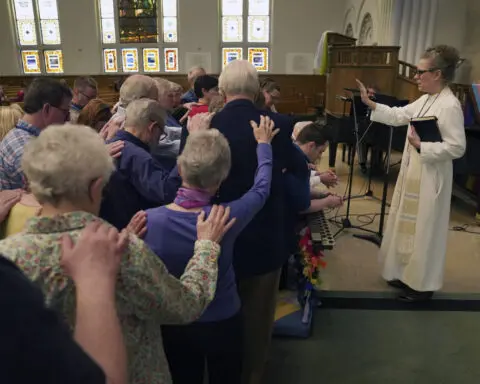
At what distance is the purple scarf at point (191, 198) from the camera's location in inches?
57.2

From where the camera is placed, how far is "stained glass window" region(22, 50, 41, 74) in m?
14.7

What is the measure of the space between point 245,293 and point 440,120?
1697 millimetres

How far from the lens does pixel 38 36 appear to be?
14.5 metres

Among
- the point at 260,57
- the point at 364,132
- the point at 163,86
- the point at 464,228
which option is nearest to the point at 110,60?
the point at 260,57

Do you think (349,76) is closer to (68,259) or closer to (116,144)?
(116,144)

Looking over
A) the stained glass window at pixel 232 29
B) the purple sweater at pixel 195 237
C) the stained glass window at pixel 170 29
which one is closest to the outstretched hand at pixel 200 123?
the purple sweater at pixel 195 237

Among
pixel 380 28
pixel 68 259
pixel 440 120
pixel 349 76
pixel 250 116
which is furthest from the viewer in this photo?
pixel 380 28

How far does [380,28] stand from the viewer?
1034cm

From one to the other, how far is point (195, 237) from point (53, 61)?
50.4 feet

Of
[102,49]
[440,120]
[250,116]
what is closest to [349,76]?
[440,120]

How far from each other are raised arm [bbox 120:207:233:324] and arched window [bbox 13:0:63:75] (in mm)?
15262

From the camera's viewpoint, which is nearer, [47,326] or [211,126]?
[47,326]

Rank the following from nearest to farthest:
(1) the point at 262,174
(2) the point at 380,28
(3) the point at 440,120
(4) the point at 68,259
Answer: (4) the point at 68,259 < (1) the point at 262,174 < (3) the point at 440,120 < (2) the point at 380,28

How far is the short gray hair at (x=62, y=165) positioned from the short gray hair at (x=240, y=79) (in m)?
0.96
